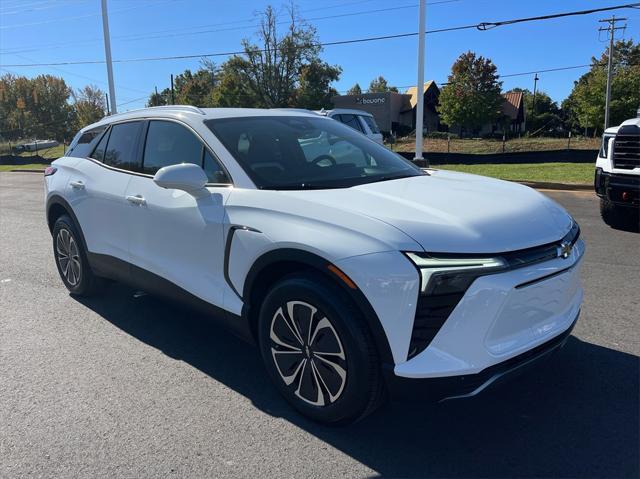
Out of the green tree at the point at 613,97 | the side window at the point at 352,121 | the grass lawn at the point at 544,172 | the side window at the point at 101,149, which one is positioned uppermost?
the green tree at the point at 613,97

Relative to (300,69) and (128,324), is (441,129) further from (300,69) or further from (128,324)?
(128,324)

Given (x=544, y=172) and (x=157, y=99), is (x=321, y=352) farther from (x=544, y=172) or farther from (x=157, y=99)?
(x=157, y=99)

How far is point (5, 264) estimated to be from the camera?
6496 mm

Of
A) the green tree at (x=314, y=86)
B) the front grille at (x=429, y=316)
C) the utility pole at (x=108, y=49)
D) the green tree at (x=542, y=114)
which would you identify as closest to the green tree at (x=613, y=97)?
the green tree at (x=542, y=114)

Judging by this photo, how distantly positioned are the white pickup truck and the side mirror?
6.06 metres

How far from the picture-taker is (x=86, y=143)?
4949 mm

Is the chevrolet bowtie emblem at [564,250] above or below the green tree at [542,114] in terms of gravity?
below

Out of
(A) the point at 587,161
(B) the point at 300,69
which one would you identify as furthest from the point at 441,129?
(A) the point at 587,161

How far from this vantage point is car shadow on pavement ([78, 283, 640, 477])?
98.6 inches

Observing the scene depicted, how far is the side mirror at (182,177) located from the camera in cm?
313

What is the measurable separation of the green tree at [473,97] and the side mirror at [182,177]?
49.9 metres

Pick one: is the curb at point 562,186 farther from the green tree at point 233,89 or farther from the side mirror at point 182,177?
the green tree at point 233,89

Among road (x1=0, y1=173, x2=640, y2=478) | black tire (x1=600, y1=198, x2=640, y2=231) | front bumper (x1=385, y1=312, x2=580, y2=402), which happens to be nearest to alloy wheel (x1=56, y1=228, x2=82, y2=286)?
road (x1=0, y1=173, x2=640, y2=478)

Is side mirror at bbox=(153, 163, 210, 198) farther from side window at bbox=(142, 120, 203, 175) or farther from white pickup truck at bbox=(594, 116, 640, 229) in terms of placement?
white pickup truck at bbox=(594, 116, 640, 229)
